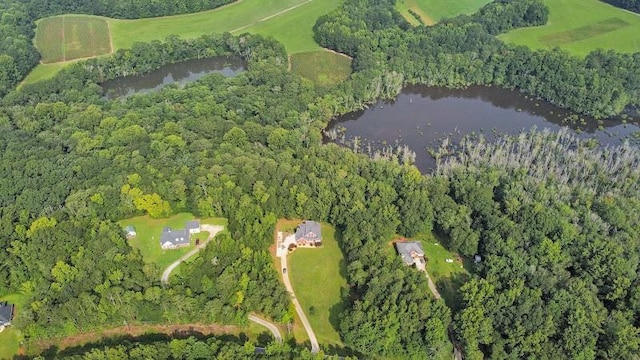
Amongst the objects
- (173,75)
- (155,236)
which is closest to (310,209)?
(155,236)

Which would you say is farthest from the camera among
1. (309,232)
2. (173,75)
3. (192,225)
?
(173,75)

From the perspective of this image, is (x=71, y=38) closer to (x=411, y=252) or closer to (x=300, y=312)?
(x=300, y=312)

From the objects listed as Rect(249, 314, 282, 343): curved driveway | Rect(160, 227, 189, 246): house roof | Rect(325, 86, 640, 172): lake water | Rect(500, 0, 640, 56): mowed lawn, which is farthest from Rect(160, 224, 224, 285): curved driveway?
Rect(500, 0, 640, 56): mowed lawn

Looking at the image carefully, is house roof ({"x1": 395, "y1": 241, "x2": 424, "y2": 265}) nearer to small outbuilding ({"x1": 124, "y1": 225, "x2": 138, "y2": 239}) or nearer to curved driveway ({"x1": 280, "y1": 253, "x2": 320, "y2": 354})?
curved driveway ({"x1": 280, "y1": 253, "x2": 320, "y2": 354})

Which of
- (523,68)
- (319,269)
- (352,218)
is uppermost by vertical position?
(523,68)

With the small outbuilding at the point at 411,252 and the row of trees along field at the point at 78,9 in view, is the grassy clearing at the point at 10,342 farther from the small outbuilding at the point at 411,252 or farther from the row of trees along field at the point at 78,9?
the row of trees along field at the point at 78,9

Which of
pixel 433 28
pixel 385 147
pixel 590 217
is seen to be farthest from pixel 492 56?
pixel 590 217

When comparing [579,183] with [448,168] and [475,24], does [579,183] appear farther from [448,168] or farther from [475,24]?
[475,24]
